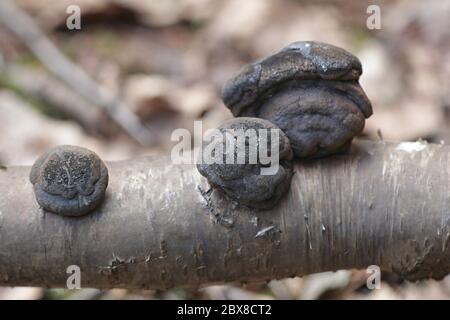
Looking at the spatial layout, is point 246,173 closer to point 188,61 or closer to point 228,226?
point 228,226

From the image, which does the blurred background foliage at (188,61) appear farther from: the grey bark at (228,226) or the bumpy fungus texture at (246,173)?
the bumpy fungus texture at (246,173)

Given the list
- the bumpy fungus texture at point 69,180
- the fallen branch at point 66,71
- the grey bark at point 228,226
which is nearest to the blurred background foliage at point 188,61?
the fallen branch at point 66,71

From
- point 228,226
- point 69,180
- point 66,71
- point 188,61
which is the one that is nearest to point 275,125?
point 228,226

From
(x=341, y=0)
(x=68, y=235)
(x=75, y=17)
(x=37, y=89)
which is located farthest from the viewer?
(x=341, y=0)

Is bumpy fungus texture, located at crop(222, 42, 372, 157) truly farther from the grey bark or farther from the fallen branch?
the fallen branch

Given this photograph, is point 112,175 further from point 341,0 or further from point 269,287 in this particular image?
point 341,0

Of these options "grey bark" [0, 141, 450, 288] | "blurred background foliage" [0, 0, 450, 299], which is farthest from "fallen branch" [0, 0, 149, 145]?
"grey bark" [0, 141, 450, 288]
